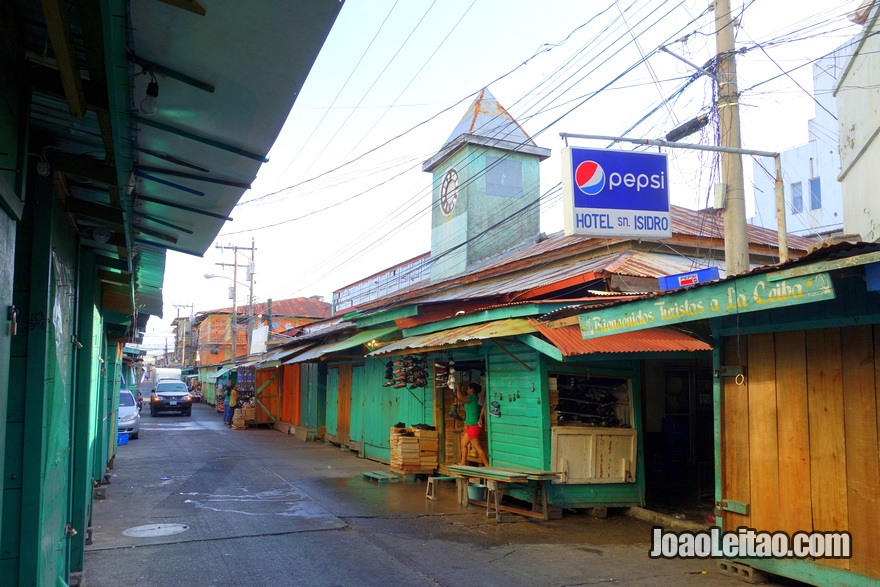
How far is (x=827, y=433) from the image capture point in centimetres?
627

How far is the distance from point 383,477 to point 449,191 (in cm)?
1413

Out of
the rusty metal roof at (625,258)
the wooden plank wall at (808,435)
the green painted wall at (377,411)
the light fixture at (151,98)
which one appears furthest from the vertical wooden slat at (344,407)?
the light fixture at (151,98)

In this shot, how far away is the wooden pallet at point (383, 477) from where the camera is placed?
44.5ft

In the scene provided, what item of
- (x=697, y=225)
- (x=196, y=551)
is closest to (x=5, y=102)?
(x=196, y=551)

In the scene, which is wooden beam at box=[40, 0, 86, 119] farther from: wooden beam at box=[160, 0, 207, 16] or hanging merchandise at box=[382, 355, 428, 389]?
hanging merchandise at box=[382, 355, 428, 389]

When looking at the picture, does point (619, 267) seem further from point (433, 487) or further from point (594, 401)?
point (433, 487)

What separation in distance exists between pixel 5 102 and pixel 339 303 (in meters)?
36.5

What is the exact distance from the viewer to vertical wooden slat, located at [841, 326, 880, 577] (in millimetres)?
5805

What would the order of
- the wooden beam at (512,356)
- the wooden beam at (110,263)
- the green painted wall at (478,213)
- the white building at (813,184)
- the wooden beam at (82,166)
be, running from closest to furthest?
the wooden beam at (82,166) → the wooden beam at (110,263) → the wooden beam at (512,356) → the green painted wall at (478,213) → the white building at (813,184)

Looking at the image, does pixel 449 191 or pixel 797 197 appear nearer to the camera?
pixel 449 191

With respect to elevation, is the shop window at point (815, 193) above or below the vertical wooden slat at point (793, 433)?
above

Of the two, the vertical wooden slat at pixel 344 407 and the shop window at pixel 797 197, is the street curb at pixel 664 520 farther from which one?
the shop window at pixel 797 197

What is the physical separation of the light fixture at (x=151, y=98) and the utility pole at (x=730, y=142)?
7.88 meters

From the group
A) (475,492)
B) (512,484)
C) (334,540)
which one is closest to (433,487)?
(475,492)
